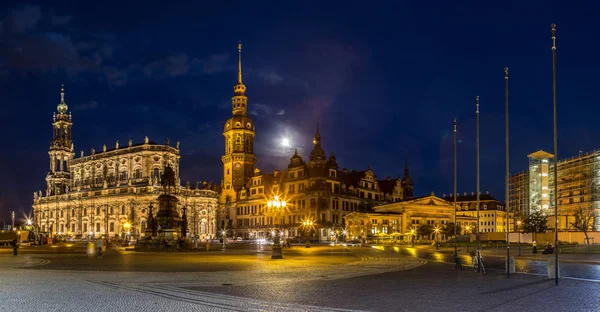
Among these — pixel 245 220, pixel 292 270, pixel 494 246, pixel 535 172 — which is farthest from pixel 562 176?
pixel 292 270

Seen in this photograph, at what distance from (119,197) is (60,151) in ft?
134

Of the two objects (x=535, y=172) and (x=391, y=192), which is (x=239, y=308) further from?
(x=391, y=192)

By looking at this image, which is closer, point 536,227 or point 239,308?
point 239,308

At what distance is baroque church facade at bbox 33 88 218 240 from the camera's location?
127 meters

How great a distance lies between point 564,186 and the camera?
3814 inches

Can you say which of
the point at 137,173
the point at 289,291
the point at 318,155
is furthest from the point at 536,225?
the point at 137,173

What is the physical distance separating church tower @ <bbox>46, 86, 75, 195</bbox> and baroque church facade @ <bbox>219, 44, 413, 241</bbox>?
52371mm

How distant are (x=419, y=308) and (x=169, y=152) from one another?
124426mm

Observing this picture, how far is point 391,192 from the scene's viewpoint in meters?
128

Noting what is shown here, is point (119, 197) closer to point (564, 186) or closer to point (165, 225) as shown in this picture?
point (165, 225)

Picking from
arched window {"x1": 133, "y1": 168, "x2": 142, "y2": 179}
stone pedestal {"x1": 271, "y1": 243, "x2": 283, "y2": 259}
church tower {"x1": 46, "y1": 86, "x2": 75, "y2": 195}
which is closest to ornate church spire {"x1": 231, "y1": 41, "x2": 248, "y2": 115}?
arched window {"x1": 133, "y1": 168, "x2": 142, "y2": 179}

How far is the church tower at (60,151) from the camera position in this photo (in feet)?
522

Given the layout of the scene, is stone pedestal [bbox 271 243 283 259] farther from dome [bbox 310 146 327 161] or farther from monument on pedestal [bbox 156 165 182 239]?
dome [bbox 310 146 327 161]

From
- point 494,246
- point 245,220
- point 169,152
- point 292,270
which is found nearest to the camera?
point 292,270
